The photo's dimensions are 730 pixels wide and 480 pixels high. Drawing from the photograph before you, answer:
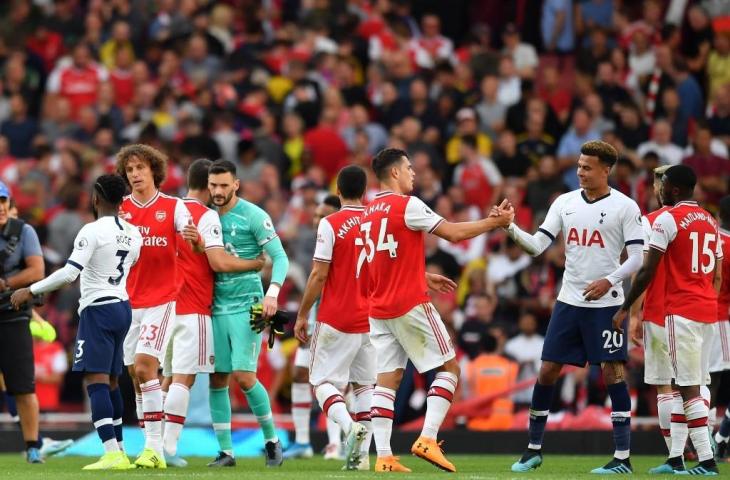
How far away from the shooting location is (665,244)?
42.8 feet

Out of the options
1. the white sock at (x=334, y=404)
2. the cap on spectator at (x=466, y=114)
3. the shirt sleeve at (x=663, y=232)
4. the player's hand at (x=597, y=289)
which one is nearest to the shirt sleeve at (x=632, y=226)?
the shirt sleeve at (x=663, y=232)

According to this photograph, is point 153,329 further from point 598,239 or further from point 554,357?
point 598,239

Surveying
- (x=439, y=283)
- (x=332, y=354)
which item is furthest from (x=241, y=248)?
(x=439, y=283)

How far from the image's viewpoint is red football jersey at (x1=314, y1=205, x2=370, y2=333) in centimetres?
1399

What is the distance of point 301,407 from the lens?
16.0 metres

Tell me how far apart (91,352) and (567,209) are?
171 inches

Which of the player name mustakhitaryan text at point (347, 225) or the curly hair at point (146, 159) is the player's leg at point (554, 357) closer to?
the player name mustakhitaryan text at point (347, 225)

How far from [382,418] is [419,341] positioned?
2.37 ft

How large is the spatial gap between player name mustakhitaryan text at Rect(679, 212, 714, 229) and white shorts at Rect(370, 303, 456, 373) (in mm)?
2271

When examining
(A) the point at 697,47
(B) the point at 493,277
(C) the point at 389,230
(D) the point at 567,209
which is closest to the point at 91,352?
(C) the point at 389,230

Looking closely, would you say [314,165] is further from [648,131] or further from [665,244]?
[665,244]

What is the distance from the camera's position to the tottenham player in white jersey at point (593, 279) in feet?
42.9

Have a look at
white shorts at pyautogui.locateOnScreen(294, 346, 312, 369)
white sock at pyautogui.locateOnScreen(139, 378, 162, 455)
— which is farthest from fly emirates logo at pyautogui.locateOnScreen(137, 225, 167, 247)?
white shorts at pyautogui.locateOnScreen(294, 346, 312, 369)

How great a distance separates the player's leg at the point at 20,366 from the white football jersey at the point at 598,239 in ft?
17.4
